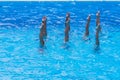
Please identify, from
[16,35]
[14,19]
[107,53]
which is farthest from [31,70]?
A: [14,19]

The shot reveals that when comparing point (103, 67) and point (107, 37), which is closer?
point (103, 67)

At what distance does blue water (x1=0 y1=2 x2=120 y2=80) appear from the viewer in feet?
95.0

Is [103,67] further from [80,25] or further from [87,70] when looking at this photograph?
[80,25]

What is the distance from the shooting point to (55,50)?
34.1m

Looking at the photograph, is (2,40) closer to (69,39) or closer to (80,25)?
(69,39)

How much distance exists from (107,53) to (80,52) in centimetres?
259

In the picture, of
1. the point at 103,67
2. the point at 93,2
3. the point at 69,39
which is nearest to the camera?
the point at 103,67

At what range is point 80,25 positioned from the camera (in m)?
→ 44.8

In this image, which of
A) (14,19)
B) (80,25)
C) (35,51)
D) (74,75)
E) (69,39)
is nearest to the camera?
(74,75)

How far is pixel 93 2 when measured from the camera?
58.2 m

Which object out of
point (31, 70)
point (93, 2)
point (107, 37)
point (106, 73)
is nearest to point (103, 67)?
point (106, 73)

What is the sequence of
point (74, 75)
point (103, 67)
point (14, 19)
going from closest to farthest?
point (74, 75) < point (103, 67) < point (14, 19)

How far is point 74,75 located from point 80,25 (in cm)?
1699

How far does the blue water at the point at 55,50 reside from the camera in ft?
95.0
